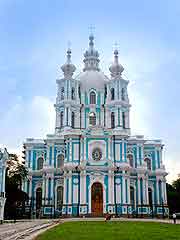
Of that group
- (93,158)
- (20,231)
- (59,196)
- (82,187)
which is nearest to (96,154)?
(93,158)

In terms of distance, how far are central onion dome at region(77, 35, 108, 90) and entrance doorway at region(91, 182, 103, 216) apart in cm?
1638

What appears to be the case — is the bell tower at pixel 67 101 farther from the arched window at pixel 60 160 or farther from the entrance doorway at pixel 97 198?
the entrance doorway at pixel 97 198

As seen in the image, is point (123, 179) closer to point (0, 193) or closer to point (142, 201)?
point (142, 201)

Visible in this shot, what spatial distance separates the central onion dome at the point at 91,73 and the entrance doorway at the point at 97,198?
645 inches

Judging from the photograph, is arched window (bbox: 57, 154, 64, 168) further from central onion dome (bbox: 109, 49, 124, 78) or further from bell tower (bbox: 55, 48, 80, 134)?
central onion dome (bbox: 109, 49, 124, 78)

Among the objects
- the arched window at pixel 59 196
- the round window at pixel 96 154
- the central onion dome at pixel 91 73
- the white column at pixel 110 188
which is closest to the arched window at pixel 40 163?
the arched window at pixel 59 196

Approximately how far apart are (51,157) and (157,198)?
15.3 m

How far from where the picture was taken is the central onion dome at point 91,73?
5556 cm

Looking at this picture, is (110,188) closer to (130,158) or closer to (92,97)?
(130,158)

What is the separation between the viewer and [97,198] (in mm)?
44875

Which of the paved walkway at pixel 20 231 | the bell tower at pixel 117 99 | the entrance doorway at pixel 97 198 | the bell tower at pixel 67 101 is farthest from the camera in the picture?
the bell tower at pixel 117 99

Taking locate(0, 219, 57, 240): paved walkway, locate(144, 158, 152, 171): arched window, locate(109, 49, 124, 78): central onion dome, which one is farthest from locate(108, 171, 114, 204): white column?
locate(0, 219, 57, 240): paved walkway

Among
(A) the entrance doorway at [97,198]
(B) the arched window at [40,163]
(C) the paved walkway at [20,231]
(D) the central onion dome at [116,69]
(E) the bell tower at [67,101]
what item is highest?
(D) the central onion dome at [116,69]

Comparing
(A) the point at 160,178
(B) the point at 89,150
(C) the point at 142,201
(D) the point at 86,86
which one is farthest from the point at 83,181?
(D) the point at 86,86
